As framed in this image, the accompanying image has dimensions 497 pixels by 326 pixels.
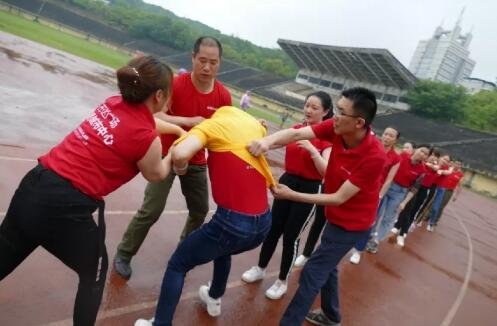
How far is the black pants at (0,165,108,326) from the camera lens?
237 cm

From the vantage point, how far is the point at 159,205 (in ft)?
13.4

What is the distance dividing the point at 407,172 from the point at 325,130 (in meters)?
4.61

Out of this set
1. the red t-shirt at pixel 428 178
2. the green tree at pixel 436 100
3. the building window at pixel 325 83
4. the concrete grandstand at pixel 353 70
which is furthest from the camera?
the building window at pixel 325 83

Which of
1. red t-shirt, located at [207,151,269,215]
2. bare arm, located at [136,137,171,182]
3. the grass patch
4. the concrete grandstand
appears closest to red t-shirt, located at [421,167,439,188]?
red t-shirt, located at [207,151,269,215]

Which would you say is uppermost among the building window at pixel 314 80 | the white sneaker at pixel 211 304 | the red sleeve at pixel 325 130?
the building window at pixel 314 80

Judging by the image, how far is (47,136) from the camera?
873cm

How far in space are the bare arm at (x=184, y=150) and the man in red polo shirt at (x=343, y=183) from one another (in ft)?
2.07

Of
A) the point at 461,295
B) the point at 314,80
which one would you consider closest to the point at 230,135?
the point at 461,295

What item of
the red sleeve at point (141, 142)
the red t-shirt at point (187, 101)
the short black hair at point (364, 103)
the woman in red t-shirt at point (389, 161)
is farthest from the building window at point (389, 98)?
the red sleeve at point (141, 142)

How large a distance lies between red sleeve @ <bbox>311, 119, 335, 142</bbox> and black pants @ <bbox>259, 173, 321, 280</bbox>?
3.09 ft

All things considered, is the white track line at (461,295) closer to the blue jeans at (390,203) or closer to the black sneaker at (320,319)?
the blue jeans at (390,203)

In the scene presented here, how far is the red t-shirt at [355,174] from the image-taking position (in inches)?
132

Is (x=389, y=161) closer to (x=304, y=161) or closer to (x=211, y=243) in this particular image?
(x=304, y=161)

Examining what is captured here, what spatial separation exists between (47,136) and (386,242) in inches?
287
